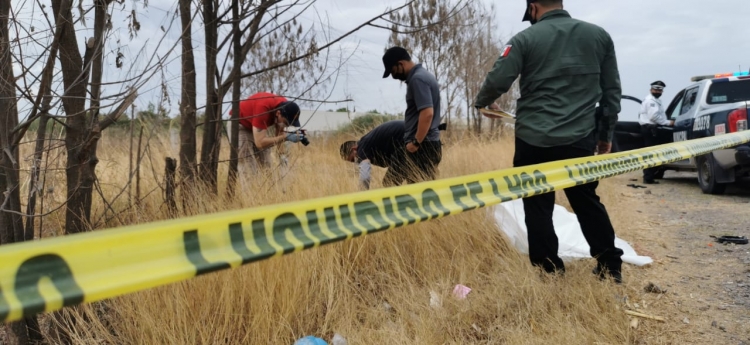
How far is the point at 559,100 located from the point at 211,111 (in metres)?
2.63

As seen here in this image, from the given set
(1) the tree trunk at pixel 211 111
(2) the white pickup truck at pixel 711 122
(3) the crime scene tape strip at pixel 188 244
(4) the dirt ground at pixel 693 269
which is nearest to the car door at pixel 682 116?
(2) the white pickup truck at pixel 711 122

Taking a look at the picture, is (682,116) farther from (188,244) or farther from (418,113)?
(188,244)

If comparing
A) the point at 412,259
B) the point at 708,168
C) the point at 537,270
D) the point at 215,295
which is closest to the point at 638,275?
the point at 537,270

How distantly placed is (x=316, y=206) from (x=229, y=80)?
285 cm

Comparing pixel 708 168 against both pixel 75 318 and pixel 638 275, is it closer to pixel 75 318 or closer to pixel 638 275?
pixel 638 275

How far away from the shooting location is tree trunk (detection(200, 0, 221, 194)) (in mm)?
4125

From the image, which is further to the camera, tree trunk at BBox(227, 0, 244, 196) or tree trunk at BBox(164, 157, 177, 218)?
tree trunk at BBox(227, 0, 244, 196)

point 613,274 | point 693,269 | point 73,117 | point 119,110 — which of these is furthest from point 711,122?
point 73,117

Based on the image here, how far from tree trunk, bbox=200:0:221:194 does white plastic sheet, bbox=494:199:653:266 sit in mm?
2116

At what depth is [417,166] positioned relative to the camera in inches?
176

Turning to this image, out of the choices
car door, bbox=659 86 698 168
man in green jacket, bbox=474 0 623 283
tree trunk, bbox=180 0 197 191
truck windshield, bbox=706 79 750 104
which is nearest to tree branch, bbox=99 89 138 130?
tree trunk, bbox=180 0 197 191

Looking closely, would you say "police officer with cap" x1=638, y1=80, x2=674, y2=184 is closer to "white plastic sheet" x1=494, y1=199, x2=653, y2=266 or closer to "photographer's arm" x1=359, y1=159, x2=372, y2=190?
"white plastic sheet" x1=494, y1=199, x2=653, y2=266

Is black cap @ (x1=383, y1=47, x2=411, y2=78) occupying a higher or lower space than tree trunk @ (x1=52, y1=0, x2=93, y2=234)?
higher

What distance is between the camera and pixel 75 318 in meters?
2.45
